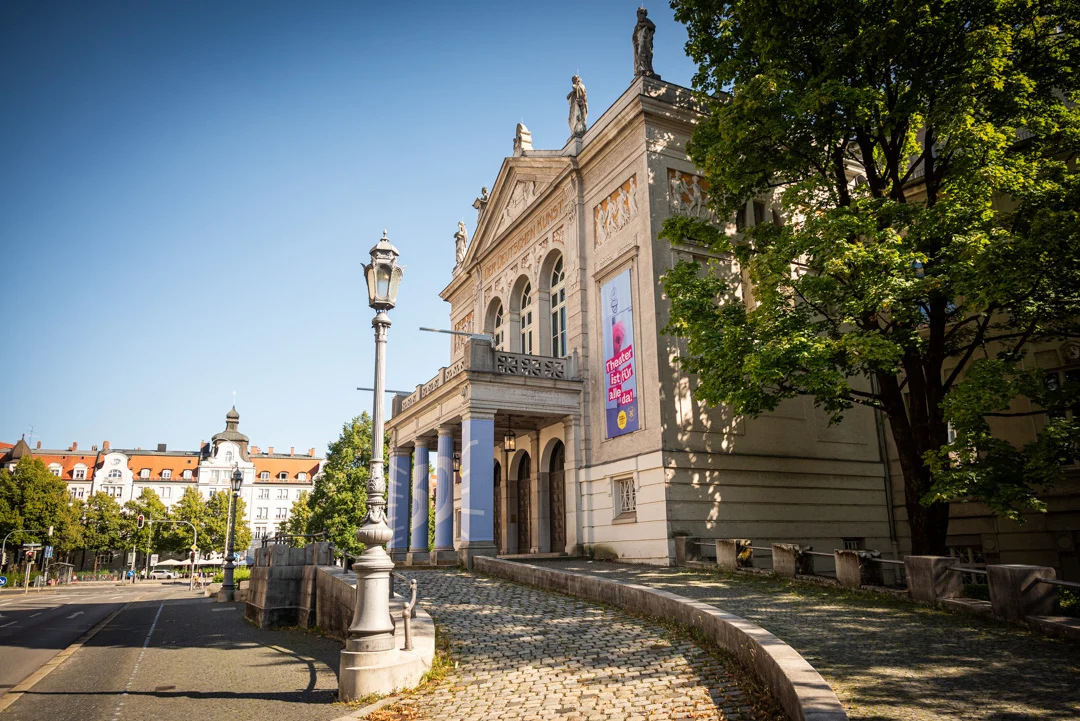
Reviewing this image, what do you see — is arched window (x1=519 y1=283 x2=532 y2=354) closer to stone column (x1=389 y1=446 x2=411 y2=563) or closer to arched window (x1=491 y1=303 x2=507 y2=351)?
arched window (x1=491 y1=303 x2=507 y2=351)

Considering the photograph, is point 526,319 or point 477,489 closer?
point 477,489

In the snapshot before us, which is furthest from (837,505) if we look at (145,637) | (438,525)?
(145,637)

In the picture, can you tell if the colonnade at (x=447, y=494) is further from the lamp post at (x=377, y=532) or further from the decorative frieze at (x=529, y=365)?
the lamp post at (x=377, y=532)

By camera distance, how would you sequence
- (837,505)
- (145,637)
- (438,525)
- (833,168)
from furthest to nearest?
1. (438,525)
2. (837,505)
3. (145,637)
4. (833,168)

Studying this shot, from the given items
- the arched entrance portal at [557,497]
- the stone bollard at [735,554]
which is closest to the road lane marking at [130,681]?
the stone bollard at [735,554]

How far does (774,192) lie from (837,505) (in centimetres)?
992

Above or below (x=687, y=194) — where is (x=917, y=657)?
below

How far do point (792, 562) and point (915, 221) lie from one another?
273 inches

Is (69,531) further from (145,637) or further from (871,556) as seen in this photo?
(871,556)

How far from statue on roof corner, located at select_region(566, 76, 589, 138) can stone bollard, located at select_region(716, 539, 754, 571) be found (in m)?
14.7

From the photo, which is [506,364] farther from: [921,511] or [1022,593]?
[1022,593]

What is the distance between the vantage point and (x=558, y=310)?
26.0m

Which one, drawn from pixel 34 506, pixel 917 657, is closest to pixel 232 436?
pixel 34 506

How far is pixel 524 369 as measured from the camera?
22344 mm
